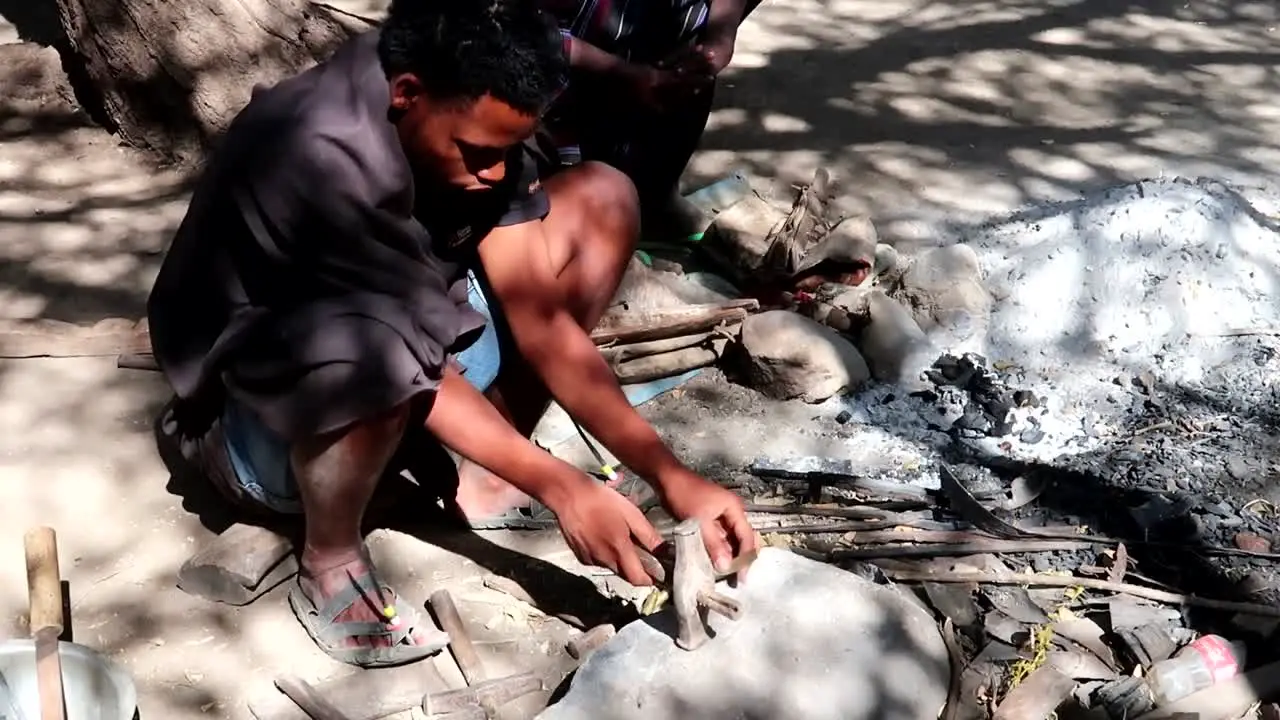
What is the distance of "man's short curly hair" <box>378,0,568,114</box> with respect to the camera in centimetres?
185

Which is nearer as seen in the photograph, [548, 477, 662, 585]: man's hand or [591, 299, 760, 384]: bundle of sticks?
[548, 477, 662, 585]: man's hand

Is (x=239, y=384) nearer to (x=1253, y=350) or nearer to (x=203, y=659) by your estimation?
(x=203, y=659)

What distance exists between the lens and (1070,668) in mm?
2330

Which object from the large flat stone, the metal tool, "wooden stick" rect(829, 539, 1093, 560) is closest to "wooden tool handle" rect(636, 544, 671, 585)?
the metal tool

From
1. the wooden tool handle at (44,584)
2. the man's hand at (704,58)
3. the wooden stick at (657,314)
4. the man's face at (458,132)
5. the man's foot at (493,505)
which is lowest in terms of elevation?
the man's foot at (493,505)

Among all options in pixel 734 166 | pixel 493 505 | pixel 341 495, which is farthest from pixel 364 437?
pixel 734 166

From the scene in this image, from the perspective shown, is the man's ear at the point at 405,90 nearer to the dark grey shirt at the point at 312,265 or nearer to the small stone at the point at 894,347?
the dark grey shirt at the point at 312,265

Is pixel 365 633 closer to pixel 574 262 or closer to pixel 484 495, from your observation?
pixel 484 495

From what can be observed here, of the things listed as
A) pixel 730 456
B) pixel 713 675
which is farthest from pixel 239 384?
pixel 730 456

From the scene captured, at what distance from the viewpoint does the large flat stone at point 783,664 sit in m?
2.04

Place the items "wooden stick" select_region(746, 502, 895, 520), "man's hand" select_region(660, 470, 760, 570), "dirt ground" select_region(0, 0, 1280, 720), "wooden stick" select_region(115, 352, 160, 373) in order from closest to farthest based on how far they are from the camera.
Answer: "man's hand" select_region(660, 470, 760, 570), "dirt ground" select_region(0, 0, 1280, 720), "wooden stick" select_region(746, 502, 895, 520), "wooden stick" select_region(115, 352, 160, 373)

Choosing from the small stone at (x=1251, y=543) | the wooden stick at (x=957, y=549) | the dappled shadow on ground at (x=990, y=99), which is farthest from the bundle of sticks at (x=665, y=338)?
the small stone at (x=1251, y=543)

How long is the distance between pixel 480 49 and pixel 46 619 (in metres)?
1.12

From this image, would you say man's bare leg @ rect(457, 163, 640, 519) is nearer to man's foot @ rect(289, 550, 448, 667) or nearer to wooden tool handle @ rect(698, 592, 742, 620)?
man's foot @ rect(289, 550, 448, 667)
